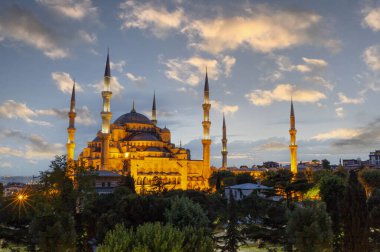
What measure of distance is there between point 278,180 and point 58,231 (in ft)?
43.9

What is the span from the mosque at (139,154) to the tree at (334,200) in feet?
93.6

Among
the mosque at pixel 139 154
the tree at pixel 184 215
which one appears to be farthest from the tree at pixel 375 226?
the mosque at pixel 139 154

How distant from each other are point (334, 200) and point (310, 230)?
9590mm

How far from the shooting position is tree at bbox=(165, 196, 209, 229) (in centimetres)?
2117

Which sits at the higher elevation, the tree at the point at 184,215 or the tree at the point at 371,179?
the tree at the point at 371,179

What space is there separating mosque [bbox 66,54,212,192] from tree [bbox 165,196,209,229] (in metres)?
37.9

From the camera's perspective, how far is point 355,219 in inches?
773

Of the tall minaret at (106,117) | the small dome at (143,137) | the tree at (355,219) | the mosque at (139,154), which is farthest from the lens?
the small dome at (143,137)

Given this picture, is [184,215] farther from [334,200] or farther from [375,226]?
[375,226]

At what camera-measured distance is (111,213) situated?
76.1 feet

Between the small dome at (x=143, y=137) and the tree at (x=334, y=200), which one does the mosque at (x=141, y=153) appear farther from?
the tree at (x=334, y=200)

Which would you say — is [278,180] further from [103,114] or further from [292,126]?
[292,126]

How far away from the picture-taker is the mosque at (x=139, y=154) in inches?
2501

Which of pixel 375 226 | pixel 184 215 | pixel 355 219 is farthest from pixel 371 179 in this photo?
pixel 184 215
